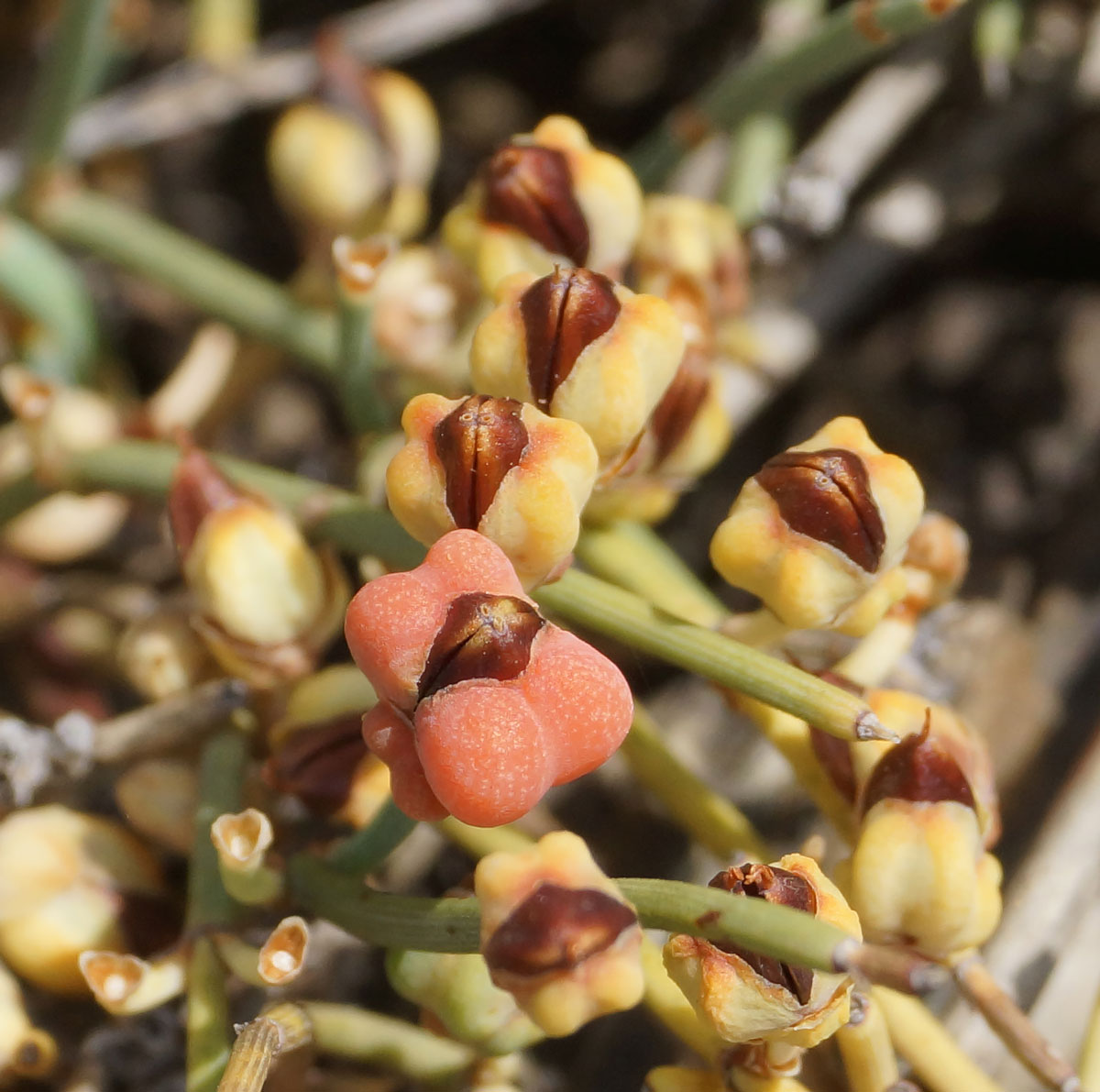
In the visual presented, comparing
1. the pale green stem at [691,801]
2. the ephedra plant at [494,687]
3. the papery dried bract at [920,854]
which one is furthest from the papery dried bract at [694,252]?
the papery dried bract at [920,854]

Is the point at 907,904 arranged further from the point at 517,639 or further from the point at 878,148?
the point at 878,148

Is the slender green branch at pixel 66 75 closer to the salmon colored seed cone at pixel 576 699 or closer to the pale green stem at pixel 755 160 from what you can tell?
the pale green stem at pixel 755 160

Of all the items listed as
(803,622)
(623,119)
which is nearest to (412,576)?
(803,622)

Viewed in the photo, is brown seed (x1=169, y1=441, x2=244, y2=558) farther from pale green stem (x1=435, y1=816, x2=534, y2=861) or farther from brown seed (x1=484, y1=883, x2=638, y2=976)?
brown seed (x1=484, y1=883, x2=638, y2=976)

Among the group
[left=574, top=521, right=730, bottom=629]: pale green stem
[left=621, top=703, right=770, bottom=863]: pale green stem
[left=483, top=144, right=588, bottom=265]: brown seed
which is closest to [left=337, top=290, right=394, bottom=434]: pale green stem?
[left=483, top=144, right=588, bottom=265]: brown seed

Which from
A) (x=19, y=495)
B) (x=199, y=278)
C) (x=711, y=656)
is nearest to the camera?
(x=711, y=656)

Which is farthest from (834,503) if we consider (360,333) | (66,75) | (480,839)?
(66,75)

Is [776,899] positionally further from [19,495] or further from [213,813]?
[19,495]
